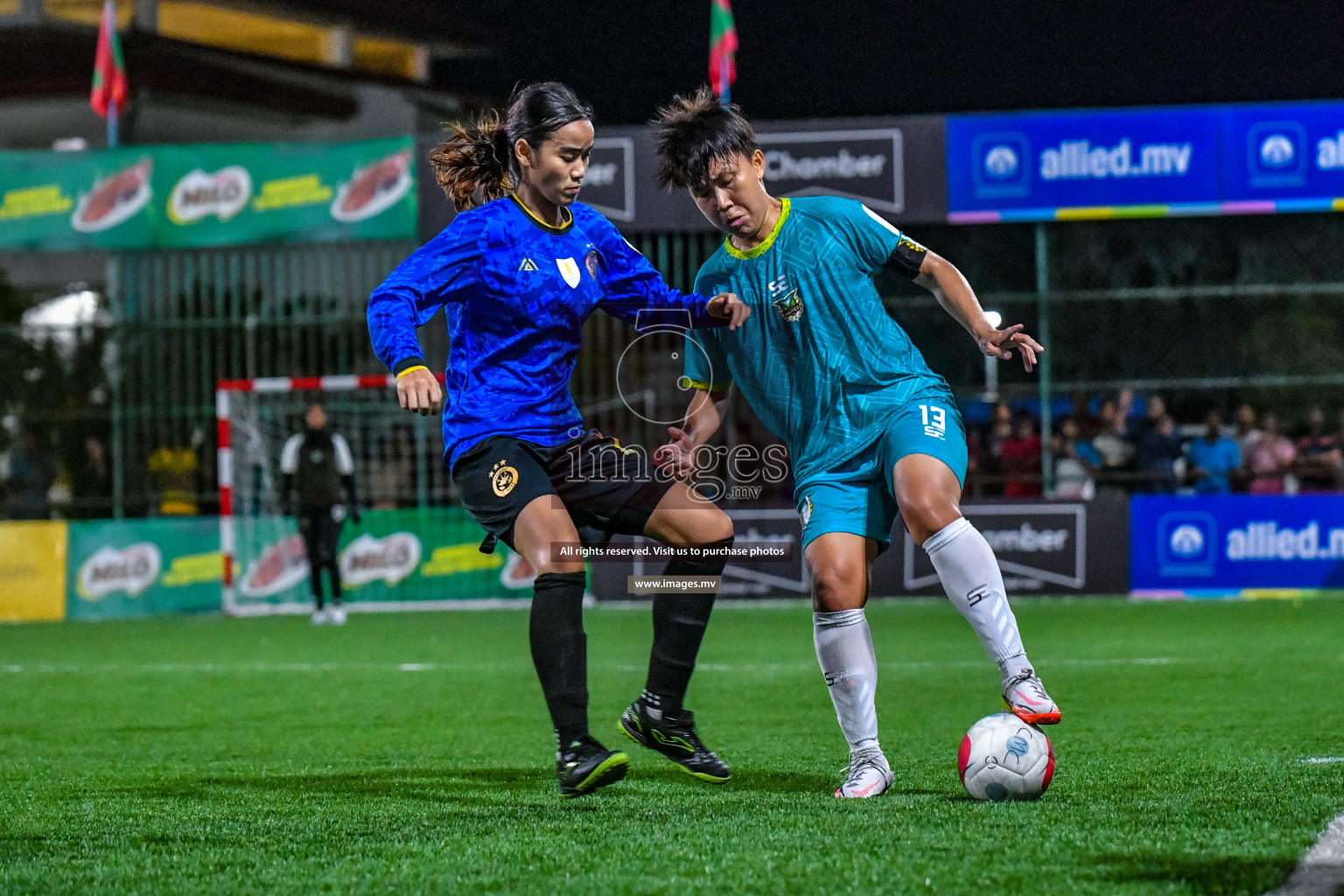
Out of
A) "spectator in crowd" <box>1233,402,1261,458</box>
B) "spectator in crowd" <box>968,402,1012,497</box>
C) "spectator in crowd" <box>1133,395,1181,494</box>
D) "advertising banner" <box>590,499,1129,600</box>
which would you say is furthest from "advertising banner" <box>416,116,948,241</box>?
"spectator in crowd" <box>1233,402,1261,458</box>

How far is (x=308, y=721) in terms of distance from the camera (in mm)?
7184

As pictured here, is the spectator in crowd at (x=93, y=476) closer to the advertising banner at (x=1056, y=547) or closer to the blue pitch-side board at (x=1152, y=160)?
the advertising banner at (x=1056, y=547)

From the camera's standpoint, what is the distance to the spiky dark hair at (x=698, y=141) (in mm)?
4707

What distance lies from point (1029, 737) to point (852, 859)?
1.03m

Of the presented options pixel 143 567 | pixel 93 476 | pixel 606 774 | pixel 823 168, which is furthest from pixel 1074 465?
pixel 606 774

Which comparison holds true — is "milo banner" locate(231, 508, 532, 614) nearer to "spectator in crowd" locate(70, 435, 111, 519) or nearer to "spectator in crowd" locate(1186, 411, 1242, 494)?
"spectator in crowd" locate(70, 435, 111, 519)

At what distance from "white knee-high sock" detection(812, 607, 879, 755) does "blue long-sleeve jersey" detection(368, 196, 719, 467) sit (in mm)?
969

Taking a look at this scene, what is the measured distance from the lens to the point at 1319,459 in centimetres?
1503

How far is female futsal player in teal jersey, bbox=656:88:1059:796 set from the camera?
452 centimetres

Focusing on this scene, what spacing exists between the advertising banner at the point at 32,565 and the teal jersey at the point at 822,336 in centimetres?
1213

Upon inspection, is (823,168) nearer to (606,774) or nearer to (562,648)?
(562,648)

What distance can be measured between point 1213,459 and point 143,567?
1035 cm

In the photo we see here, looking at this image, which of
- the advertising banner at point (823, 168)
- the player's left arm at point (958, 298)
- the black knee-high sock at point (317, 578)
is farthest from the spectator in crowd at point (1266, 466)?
the player's left arm at point (958, 298)

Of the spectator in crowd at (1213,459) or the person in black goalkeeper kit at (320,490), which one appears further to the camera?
the spectator in crowd at (1213,459)
